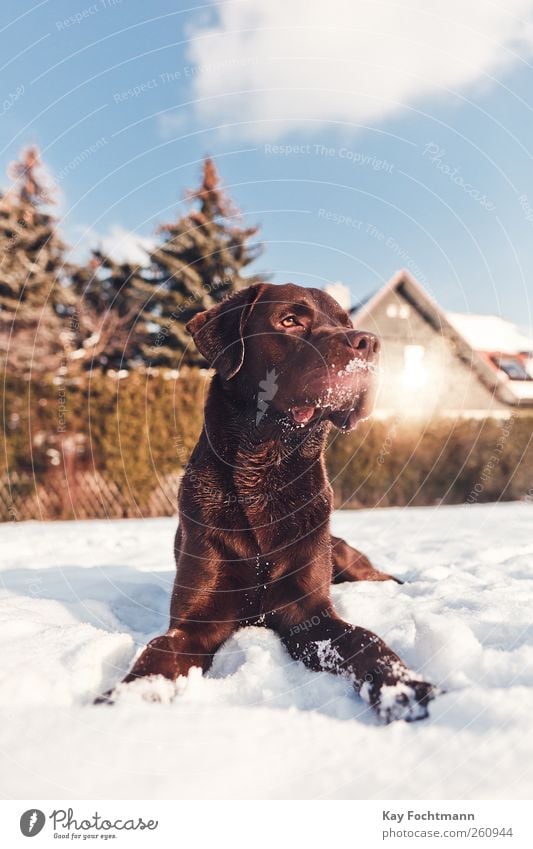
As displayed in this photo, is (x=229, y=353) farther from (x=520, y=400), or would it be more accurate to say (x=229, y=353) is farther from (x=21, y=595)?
(x=520, y=400)

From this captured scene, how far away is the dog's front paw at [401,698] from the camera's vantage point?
6.59 feet

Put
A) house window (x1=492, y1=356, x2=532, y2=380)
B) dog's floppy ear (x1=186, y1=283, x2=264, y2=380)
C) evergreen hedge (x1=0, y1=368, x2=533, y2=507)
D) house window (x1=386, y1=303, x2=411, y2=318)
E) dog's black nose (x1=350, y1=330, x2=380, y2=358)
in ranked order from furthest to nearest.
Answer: house window (x1=386, y1=303, x2=411, y2=318) < house window (x1=492, y1=356, x2=532, y2=380) < evergreen hedge (x1=0, y1=368, x2=533, y2=507) < dog's floppy ear (x1=186, y1=283, x2=264, y2=380) < dog's black nose (x1=350, y1=330, x2=380, y2=358)

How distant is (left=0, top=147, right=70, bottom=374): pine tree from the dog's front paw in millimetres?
15176

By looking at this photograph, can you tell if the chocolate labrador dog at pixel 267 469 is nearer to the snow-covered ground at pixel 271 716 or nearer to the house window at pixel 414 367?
the snow-covered ground at pixel 271 716

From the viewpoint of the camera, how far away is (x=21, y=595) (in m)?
3.94

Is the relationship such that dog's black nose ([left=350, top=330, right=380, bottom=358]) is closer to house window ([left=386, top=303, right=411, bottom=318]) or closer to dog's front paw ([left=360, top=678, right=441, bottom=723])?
dog's front paw ([left=360, top=678, right=441, bottom=723])

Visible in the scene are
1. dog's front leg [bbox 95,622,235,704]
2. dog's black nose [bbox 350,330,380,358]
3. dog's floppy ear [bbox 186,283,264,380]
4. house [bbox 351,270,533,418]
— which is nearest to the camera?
dog's front leg [bbox 95,622,235,704]

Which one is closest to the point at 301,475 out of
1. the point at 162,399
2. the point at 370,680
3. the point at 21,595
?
the point at 370,680

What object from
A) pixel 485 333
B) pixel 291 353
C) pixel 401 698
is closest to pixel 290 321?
pixel 291 353

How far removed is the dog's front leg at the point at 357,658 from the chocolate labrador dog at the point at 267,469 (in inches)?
0.4

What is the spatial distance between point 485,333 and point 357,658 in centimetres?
1495

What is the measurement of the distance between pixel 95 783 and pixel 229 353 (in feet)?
6.61

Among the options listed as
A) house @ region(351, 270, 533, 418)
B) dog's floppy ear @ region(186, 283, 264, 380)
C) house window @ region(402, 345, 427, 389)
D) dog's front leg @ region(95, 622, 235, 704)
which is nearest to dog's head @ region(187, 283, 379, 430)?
dog's floppy ear @ region(186, 283, 264, 380)

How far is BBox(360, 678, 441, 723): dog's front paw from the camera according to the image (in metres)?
2.01
